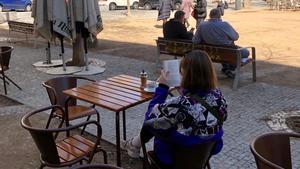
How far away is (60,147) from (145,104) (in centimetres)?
291

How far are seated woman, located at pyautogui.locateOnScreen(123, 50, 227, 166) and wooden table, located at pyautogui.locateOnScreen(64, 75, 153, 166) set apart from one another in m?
0.88

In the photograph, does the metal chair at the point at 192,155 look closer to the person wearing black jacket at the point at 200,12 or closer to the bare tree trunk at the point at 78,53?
the bare tree trunk at the point at 78,53

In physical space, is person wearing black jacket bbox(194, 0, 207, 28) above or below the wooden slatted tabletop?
above

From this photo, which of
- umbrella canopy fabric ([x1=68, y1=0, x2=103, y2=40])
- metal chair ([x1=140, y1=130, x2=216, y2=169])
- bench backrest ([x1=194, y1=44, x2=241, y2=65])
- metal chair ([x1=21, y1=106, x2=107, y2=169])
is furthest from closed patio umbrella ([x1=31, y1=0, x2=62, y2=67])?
metal chair ([x1=140, y1=130, x2=216, y2=169])

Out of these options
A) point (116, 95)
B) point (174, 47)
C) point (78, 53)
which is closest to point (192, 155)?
point (116, 95)

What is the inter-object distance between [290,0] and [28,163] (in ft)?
80.8

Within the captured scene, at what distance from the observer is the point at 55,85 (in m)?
4.65

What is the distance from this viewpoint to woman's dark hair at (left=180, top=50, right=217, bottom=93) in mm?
Result: 2822

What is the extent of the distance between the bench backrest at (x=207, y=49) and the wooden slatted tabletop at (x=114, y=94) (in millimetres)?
2963

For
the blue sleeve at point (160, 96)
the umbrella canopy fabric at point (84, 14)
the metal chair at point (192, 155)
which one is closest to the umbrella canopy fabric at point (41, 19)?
the umbrella canopy fabric at point (84, 14)

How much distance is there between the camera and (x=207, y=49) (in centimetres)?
758

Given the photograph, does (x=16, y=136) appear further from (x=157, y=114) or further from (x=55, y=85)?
(x=157, y=114)

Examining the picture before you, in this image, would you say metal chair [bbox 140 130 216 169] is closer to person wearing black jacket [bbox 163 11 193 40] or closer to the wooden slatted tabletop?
the wooden slatted tabletop

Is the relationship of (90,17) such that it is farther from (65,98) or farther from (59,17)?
(65,98)
